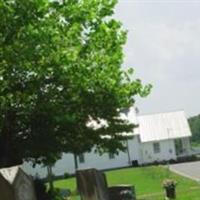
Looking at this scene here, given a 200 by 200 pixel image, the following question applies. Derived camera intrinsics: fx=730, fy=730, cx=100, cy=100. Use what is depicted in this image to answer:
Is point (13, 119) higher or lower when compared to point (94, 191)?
higher

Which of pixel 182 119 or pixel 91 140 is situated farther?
pixel 182 119

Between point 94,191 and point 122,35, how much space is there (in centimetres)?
1777

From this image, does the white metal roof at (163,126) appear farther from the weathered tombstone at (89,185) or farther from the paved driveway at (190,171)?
the weathered tombstone at (89,185)

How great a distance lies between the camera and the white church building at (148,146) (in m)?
80.3

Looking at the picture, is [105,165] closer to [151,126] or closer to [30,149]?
[151,126]

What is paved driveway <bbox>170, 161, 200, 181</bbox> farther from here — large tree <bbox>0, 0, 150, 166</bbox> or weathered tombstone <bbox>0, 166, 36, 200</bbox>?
weathered tombstone <bbox>0, 166, 36, 200</bbox>

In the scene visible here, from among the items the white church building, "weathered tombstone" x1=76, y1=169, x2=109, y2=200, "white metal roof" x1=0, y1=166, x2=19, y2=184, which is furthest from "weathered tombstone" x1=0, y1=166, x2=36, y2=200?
the white church building

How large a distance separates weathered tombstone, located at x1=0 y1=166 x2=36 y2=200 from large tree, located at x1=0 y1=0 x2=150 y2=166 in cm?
1524

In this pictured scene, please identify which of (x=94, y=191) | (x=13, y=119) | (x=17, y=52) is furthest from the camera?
(x=13, y=119)

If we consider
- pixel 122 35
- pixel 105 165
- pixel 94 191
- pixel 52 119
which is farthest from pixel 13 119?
pixel 105 165

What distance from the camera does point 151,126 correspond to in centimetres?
8744

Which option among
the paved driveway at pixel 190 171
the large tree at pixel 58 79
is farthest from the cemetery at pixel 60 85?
the paved driveway at pixel 190 171

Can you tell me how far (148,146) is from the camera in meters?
84.4

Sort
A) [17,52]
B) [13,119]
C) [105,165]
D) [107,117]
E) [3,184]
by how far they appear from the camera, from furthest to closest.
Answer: [105,165] < [107,117] < [13,119] < [17,52] < [3,184]
